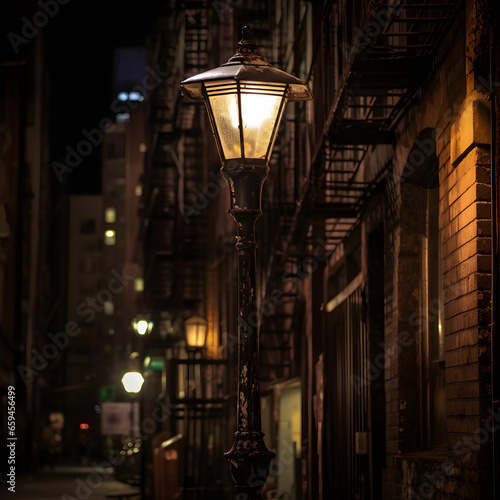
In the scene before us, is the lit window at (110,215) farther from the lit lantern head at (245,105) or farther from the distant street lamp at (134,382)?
the lit lantern head at (245,105)

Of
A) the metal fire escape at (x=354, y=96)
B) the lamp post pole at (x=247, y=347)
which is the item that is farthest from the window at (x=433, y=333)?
the lamp post pole at (x=247, y=347)

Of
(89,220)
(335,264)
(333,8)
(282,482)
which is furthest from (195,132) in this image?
(89,220)

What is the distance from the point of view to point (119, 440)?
3859 cm

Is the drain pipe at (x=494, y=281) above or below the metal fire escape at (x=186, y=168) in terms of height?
below

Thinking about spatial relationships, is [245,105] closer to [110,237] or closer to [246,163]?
[246,163]

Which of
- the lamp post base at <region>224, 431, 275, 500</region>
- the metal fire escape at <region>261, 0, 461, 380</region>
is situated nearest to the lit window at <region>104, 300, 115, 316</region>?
the metal fire escape at <region>261, 0, 461, 380</region>

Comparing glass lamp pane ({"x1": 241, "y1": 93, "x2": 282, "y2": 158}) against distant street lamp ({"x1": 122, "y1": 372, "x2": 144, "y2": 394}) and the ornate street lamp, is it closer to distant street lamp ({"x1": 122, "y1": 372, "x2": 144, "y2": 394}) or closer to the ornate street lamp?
the ornate street lamp

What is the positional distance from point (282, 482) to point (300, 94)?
14.4 metres

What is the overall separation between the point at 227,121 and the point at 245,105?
19 centimetres

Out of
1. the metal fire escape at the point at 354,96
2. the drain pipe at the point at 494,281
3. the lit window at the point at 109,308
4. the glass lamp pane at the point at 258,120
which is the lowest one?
the drain pipe at the point at 494,281

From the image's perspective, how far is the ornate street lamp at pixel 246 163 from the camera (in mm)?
6668

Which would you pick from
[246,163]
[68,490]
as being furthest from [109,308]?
[246,163]

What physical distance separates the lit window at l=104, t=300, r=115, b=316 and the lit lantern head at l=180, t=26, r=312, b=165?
346 feet

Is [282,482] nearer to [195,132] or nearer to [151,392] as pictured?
[195,132]
